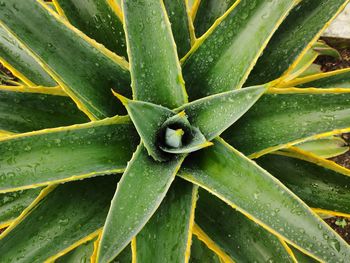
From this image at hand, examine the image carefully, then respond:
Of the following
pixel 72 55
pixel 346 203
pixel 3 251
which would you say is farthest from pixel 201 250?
pixel 72 55

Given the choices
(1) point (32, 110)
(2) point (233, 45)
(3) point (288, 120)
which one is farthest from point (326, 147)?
(1) point (32, 110)

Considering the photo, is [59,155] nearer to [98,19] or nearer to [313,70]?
[98,19]

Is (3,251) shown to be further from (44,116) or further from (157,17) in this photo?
(157,17)

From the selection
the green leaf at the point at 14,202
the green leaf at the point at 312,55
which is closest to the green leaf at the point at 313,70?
the green leaf at the point at 312,55

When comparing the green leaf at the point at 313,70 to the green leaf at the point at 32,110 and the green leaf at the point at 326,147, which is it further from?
the green leaf at the point at 32,110

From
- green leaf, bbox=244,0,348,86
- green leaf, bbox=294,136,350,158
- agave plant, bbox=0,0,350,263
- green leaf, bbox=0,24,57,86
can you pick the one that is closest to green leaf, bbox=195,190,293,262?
agave plant, bbox=0,0,350,263

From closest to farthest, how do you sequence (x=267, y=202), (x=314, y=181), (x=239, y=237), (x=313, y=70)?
(x=267, y=202), (x=239, y=237), (x=314, y=181), (x=313, y=70)
